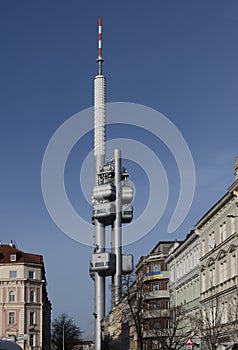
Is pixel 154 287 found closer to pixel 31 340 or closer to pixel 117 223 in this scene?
pixel 31 340

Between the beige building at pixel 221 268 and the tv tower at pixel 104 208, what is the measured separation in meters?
80.1

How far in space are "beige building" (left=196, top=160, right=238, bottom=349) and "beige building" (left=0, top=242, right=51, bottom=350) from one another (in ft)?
165

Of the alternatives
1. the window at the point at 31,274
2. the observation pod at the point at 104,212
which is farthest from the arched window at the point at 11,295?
the observation pod at the point at 104,212

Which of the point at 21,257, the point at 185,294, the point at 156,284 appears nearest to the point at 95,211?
the point at 21,257

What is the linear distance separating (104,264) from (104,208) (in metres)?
15.2

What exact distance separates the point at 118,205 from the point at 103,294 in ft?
68.8

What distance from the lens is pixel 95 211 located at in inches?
6358

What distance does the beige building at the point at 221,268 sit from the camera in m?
56.5

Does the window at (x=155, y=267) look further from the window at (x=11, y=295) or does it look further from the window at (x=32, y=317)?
the window at (x=11, y=295)

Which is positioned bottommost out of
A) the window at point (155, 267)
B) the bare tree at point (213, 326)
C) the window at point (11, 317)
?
the bare tree at point (213, 326)

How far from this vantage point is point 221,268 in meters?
64.6

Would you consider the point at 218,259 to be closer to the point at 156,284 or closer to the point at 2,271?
the point at 156,284

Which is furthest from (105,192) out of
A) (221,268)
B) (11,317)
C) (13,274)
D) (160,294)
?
(221,268)

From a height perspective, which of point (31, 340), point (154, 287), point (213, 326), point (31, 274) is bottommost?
point (213, 326)
